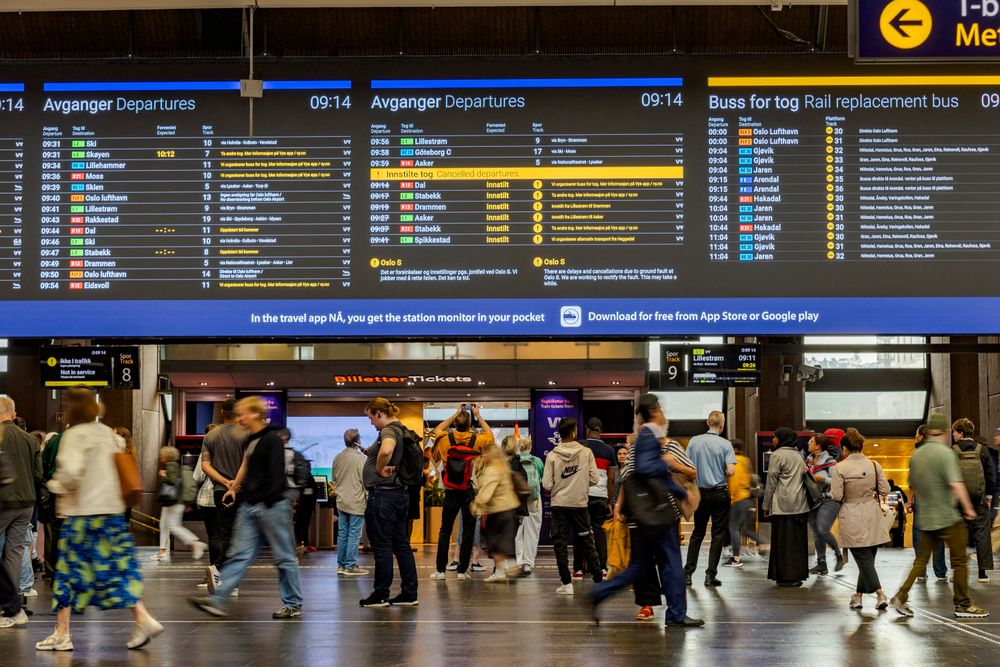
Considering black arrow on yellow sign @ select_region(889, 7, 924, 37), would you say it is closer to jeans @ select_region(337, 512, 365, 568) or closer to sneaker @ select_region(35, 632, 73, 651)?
sneaker @ select_region(35, 632, 73, 651)

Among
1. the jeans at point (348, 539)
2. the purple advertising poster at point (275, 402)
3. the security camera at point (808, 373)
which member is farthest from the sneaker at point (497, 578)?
the security camera at point (808, 373)

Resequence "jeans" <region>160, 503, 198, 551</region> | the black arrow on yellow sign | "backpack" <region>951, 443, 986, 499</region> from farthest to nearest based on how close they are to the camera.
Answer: "jeans" <region>160, 503, 198, 551</region> < "backpack" <region>951, 443, 986, 499</region> < the black arrow on yellow sign

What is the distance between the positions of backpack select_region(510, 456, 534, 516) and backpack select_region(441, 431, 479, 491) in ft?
1.43

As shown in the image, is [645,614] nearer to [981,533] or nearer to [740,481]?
[740,481]

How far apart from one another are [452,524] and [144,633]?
210 inches

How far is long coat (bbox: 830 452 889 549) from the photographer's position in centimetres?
964

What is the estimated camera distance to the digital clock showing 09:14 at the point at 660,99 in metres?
11.1

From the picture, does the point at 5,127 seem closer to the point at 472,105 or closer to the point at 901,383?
the point at 472,105

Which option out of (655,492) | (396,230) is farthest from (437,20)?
(655,492)

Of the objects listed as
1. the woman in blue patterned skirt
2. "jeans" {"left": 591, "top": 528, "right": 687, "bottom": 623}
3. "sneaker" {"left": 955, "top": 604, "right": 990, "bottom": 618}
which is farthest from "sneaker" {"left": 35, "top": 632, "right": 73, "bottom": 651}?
"sneaker" {"left": 955, "top": 604, "right": 990, "bottom": 618}

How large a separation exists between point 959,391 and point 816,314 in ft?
43.9

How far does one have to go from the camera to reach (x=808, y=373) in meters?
22.4

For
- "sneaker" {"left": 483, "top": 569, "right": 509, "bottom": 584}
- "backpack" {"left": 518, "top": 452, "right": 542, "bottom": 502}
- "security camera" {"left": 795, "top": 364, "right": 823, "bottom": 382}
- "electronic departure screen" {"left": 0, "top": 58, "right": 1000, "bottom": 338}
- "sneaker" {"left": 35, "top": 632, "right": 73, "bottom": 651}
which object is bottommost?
"sneaker" {"left": 483, "top": 569, "right": 509, "bottom": 584}

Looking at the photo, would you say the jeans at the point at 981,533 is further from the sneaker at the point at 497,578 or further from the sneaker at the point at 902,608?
the sneaker at the point at 497,578
